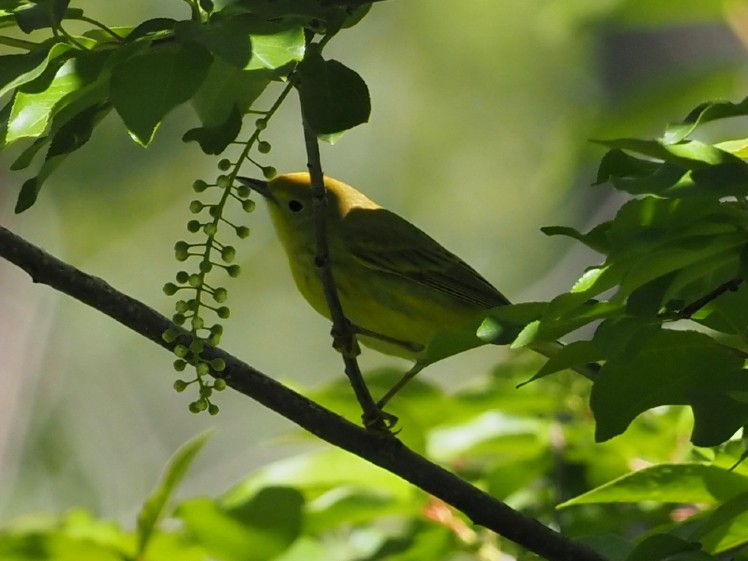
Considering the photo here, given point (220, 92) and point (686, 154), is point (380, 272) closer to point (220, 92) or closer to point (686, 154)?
point (220, 92)

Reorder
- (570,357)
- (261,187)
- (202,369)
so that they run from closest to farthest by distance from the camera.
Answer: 1. (570,357)
2. (202,369)
3. (261,187)

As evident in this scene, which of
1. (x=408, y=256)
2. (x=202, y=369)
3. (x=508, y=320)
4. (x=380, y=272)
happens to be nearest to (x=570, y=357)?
(x=508, y=320)

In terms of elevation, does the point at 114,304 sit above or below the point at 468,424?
below

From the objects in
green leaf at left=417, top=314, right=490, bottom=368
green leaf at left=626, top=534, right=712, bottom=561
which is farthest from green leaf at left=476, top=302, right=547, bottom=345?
green leaf at left=626, top=534, right=712, bottom=561

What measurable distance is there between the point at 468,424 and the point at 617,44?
16.5 ft

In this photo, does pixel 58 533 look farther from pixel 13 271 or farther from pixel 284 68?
pixel 13 271

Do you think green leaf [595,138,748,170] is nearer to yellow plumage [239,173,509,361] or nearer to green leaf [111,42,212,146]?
green leaf [111,42,212,146]

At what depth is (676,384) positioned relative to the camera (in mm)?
1187

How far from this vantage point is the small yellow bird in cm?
264

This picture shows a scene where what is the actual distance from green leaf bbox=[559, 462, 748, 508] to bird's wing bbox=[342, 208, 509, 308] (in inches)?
53.8

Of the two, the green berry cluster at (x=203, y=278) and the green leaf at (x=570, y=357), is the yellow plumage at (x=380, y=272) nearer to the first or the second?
the green berry cluster at (x=203, y=278)

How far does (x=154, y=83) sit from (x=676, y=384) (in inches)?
23.9

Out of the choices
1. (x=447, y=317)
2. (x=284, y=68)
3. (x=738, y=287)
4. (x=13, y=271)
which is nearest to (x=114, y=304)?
(x=284, y=68)

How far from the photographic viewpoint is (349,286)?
2.71 meters
